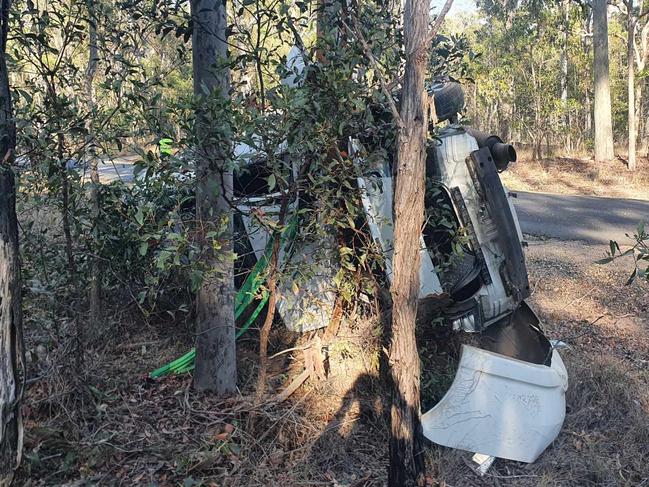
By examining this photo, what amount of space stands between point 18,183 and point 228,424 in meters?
2.00

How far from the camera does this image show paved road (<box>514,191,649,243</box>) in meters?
11.1

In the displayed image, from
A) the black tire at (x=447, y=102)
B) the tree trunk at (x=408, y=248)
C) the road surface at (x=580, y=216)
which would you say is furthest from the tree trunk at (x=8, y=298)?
the road surface at (x=580, y=216)

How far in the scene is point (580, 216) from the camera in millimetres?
12867

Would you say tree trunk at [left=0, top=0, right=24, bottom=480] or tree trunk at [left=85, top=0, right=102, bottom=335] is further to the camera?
tree trunk at [left=85, top=0, right=102, bottom=335]

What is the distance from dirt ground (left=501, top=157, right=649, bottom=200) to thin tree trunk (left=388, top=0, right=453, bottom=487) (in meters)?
15.0

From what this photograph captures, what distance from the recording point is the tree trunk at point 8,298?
292 centimetres

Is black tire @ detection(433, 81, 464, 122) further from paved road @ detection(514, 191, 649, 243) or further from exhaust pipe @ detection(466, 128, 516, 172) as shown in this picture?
paved road @ detection(514, 191, 649, 243)

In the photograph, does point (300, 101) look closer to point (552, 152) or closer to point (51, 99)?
point (51, 99)

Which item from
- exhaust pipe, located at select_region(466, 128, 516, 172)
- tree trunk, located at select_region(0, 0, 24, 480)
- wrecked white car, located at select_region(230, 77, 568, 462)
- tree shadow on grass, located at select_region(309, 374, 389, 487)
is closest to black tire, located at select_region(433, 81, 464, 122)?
wrecked white car, located at select_region(230, 77, 568, 462)

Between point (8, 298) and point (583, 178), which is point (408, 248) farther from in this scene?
point (583, 178)

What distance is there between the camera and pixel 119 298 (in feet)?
17.2

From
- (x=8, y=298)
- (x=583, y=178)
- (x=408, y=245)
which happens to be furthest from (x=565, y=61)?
(x=8, y=298)

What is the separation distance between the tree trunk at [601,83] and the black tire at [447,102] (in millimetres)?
16399

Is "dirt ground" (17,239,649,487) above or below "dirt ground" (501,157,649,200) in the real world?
below
